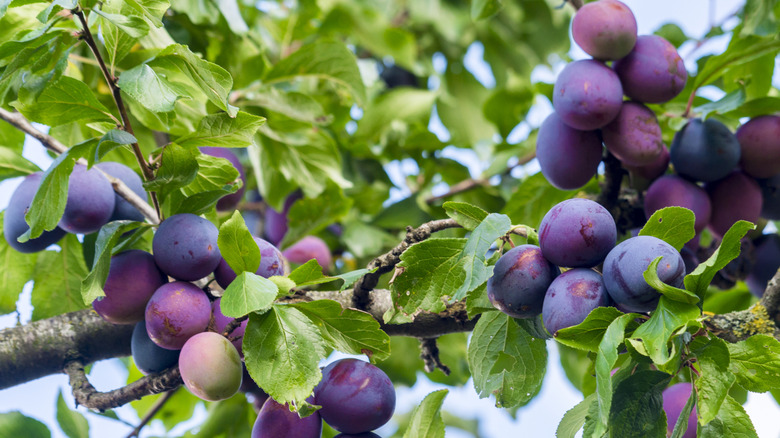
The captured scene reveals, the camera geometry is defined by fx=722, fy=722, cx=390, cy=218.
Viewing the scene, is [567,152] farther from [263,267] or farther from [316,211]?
[316,211]

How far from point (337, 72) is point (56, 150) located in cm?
53

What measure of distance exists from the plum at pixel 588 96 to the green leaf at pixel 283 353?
0.43 meters

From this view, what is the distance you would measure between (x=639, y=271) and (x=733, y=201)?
48 centimetres

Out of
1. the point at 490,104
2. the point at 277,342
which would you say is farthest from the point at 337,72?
the point at 277,342

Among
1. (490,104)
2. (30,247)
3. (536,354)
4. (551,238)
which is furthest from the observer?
(490,104)

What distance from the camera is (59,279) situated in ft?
3.51

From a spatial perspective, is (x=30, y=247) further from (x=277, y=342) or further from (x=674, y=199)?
(x=674, y=199)

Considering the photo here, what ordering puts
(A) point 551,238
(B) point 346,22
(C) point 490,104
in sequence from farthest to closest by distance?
(B) point 346,22 < (C) point 490,104 < (A) point 551,238

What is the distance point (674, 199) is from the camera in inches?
39.2

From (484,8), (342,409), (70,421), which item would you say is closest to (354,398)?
(342,409)

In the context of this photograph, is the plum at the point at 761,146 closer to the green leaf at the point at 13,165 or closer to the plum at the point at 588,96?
the plum at the point at 588,96

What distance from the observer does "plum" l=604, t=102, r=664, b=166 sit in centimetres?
93

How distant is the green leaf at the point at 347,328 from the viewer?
75 centimetres

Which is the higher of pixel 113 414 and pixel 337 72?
pixel 337 72
